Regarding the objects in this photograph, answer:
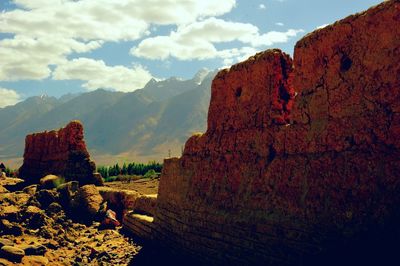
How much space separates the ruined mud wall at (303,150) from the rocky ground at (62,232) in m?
3.40

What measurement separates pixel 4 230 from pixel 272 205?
28.5 ft

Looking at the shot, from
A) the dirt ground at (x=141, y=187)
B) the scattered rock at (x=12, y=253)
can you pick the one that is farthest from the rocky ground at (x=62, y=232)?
the dirt ground at (x=141, y=187)

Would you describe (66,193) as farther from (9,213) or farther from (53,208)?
(9,213)

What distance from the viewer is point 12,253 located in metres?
9.84

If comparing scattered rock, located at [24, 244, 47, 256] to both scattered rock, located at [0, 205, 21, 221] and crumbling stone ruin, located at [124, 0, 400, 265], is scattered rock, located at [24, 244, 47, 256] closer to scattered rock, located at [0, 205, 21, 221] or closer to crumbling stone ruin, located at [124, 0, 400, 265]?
scattered rock, located at [0, 205, 21, 221]

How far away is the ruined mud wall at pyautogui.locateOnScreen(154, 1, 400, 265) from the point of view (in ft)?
19.4

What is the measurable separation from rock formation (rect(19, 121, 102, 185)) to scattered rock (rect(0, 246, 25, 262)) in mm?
11468

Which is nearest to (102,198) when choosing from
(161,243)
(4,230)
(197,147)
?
(4,230)

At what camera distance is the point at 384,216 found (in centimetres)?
561

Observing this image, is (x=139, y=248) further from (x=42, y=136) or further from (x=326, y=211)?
(x=42, y=136)

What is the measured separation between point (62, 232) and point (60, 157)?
409 inches

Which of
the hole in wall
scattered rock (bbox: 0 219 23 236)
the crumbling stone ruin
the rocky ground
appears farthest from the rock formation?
the hole in wall

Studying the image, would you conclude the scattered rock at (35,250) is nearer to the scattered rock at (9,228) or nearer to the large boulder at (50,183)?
the scattered rock at (9,228)

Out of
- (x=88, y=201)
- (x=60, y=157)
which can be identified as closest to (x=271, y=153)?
(x=88, y=201)
